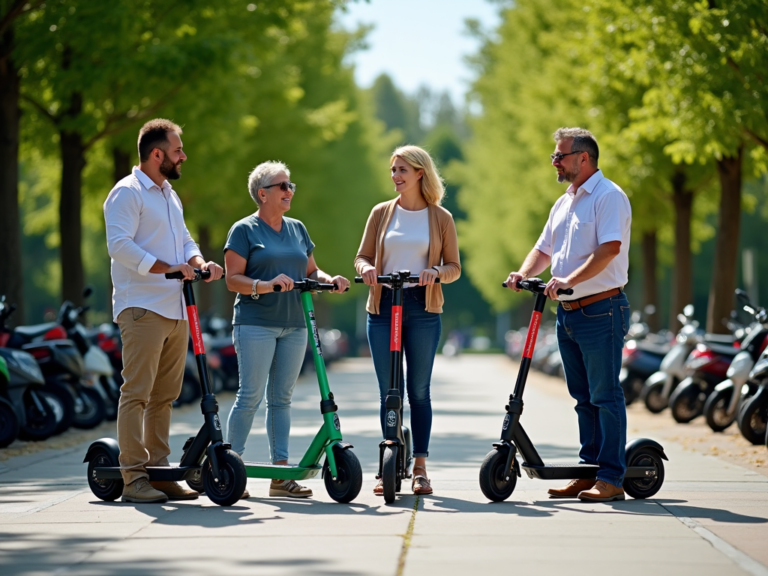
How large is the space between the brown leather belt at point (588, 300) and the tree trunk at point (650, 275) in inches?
788

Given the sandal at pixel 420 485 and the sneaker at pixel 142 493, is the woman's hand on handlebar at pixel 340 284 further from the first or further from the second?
the sneaker at pixel 142 493

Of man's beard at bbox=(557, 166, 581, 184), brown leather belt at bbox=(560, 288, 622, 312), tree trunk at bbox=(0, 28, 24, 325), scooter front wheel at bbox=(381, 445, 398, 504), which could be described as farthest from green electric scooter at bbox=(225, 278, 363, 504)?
tree trunk at bbox=(0, 28, 24, 325)

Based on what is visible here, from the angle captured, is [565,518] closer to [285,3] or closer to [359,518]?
[359,518]

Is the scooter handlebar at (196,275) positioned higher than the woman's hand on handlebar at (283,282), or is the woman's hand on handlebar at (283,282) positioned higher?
the scooter handlebar at (196,275)

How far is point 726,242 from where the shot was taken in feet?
54.9

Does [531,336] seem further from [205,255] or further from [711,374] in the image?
[205,255]

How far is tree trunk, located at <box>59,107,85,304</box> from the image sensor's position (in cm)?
1859

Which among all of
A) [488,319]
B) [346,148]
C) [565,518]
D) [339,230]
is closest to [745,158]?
[565,518]

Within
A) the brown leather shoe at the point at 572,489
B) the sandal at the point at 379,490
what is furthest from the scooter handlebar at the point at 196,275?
the brown leather shoe at the point at 572,489

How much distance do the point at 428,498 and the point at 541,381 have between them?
2390 centimetres

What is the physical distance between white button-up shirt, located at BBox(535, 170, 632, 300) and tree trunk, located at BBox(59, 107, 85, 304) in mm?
11974

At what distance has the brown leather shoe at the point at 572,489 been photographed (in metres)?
7.80

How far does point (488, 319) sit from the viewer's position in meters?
88.8

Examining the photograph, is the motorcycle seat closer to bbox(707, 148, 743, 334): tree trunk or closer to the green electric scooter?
the green electric scooter
